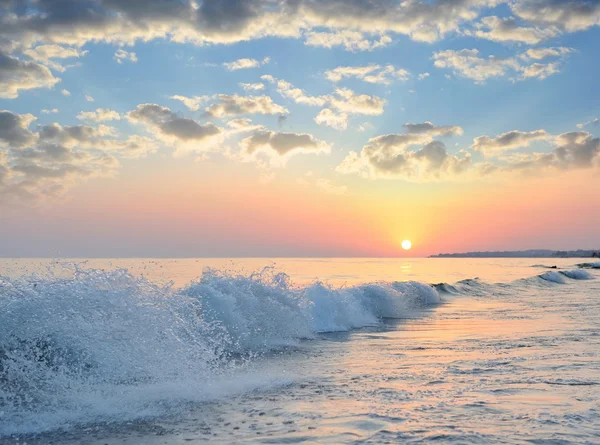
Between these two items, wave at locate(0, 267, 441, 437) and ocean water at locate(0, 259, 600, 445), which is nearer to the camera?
ocean water at locate(0, 259, 600, 445)

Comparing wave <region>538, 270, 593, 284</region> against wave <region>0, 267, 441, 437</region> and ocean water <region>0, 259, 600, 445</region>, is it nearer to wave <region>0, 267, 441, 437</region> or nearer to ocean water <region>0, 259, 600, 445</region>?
ocean water <region>0, 259, 600, 445</region>

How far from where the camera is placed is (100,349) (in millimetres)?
10117

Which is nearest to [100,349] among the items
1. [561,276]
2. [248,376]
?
[248,376]

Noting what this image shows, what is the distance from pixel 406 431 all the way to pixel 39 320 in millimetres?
8080

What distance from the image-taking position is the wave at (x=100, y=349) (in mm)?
8062

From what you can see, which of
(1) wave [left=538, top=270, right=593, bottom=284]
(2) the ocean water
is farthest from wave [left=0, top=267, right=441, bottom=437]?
(1) wave [left=538, top=270, right=593, bottom=284]

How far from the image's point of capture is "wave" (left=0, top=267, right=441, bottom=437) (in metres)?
8.06

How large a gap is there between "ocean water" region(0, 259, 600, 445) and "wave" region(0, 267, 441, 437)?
35 mm

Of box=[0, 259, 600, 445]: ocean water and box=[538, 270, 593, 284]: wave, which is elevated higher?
box=[0, 259, 600, 445]: ocean water

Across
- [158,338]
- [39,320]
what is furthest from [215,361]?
[39,320]

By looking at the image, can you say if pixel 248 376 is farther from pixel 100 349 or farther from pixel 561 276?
pixel 561 276

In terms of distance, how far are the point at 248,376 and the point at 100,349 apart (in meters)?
3.14

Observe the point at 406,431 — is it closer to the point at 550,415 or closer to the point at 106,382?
the point at 550,415

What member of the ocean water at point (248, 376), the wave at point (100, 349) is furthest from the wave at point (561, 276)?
the wave at point (100, 349)
